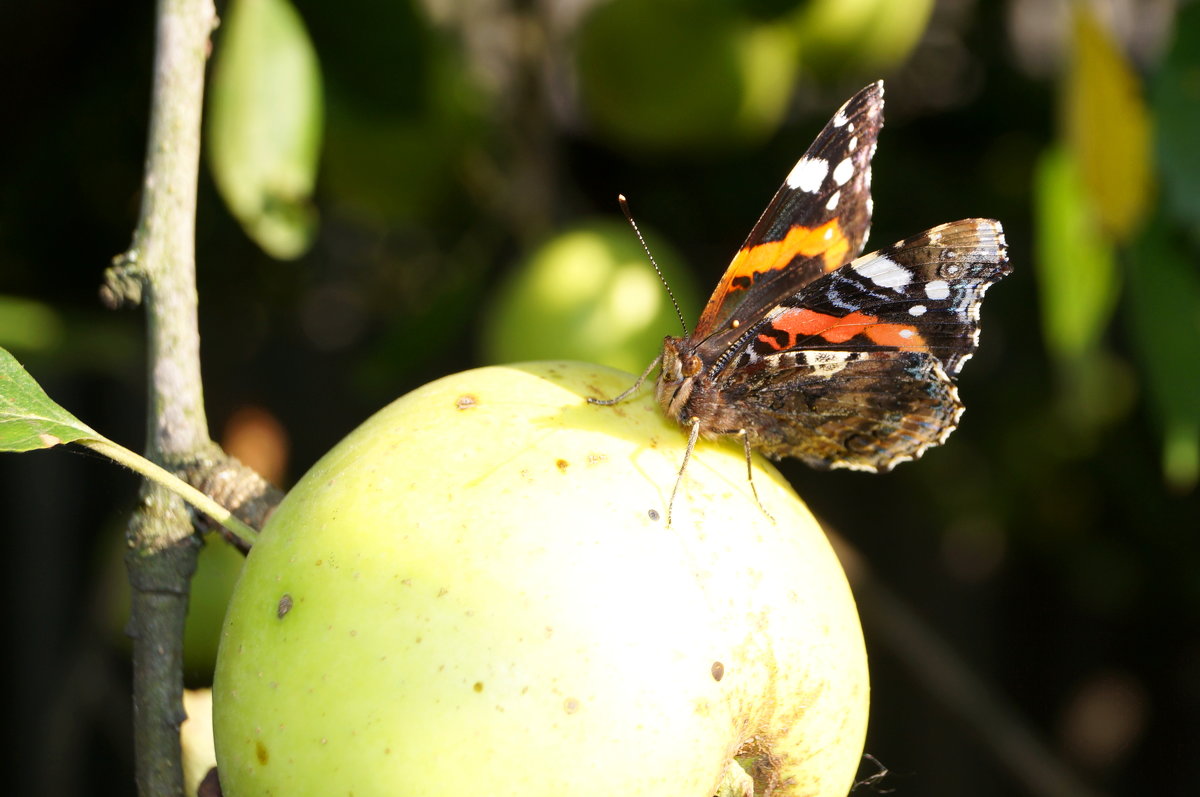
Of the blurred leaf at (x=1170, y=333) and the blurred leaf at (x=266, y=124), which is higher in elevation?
the blurred leaf at (x=266, y=124)

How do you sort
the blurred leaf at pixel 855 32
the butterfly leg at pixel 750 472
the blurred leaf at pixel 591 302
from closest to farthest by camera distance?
the butterfly leg at pixel 750 472 < the blurred leaf at pixel 591 302 < the blurred leaf at pixel 855 32

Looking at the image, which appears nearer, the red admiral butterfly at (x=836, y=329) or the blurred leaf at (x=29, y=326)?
the red admiral butterfly at (x=836, y=329)

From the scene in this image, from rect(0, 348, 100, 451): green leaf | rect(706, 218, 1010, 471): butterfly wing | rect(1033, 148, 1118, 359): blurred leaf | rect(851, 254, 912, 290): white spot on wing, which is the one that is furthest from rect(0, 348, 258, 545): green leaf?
rect(1033, 148, 1118, 359): blurred leaf

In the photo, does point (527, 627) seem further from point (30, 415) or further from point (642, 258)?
point (642, 258)

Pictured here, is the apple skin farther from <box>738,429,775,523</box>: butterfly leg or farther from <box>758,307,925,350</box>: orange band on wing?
<box>758,307,925,350</box>: orange band on wing

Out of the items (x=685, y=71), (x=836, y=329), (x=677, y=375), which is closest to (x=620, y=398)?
(x=677, y=375)

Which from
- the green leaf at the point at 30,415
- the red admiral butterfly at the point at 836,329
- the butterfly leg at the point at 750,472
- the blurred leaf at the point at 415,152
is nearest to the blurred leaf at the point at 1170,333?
the red admiral butterfly at the point at 836,329

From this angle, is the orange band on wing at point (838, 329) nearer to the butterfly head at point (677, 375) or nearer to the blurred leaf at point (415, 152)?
the butterfly head at point (677, 375)

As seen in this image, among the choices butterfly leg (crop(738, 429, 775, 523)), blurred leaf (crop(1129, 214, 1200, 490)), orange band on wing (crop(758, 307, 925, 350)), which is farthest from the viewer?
blurred leaf (crop(1129, 214, 1200, 490))
